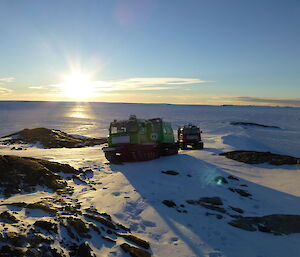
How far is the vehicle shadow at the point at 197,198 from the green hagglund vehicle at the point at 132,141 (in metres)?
0.91

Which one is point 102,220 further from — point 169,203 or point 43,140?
point 43,140

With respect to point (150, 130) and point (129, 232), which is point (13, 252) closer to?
point (129, 232)

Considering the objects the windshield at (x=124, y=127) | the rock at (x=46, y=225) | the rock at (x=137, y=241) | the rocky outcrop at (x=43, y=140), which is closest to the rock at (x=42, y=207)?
the rock at (x=46, y=225)

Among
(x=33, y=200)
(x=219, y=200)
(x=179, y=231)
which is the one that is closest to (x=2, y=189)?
(x=33, y=200)

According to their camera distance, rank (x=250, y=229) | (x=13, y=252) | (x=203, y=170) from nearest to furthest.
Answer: (x=13, y=252) < (x=250, y=229) < (x=203, y=170)

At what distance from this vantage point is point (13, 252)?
15.9 feet

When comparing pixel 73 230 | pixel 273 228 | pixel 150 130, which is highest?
pixel 150 130

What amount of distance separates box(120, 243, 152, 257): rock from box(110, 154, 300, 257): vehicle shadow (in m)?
1.39

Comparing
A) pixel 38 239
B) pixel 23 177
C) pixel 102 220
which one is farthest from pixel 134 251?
pixel 23 177

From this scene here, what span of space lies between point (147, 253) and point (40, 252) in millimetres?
2615

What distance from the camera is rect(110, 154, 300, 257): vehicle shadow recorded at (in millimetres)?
7191

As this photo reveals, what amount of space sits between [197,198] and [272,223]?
2.94 metres

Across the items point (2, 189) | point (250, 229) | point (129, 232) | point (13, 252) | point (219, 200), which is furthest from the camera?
point (219, 200)

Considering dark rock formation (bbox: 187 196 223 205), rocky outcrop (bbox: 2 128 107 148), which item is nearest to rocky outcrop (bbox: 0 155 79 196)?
dark rock formation (bbox: 187 196 223 205)
